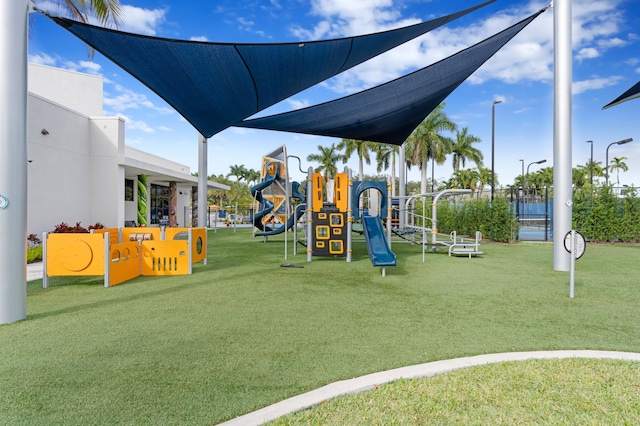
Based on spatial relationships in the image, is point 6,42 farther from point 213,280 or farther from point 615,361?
point 615,361

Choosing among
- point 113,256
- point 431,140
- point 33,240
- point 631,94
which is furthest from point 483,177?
point 113,256

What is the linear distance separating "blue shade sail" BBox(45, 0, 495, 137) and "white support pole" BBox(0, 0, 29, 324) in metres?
0.49

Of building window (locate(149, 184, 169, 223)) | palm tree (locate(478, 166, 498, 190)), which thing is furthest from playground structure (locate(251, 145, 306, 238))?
palm tree (locate(478, 166, 498, 190))

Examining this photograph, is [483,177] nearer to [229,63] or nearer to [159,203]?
[159,203]

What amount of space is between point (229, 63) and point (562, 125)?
6.39m

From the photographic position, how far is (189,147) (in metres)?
19.0

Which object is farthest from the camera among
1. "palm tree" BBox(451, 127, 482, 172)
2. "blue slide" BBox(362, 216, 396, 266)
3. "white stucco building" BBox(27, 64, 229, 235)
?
"palm tree" BBox(451, 127, 482, 172)

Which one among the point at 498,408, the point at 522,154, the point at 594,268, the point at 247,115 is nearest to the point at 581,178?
the point at 522,154

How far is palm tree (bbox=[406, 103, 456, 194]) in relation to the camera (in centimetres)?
3325

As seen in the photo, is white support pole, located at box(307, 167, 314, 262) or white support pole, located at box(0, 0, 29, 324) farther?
white support pole, located at box(307, 167, 314, 262)

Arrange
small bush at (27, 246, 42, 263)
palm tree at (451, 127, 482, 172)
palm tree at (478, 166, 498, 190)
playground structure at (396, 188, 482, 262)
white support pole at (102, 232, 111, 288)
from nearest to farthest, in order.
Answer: white support pole at (102, 232, 111, 288) → small bush at (27, 246, 42, 263) → playground structure at (396, 188, 482, 262) → palm tree at (451, 127, 482, 172) → palm tree at (478, 166, 498, 190)

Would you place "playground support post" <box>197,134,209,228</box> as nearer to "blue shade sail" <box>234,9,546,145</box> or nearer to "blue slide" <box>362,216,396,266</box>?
"blue shade sail" <box>234,9,546,145</box>

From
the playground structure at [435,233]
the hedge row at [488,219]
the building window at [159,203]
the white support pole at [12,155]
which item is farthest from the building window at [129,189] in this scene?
the hedge row at [488,219]

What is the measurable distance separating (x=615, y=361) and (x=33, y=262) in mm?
10887
